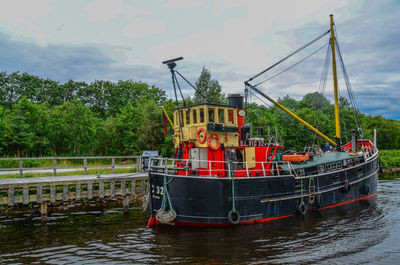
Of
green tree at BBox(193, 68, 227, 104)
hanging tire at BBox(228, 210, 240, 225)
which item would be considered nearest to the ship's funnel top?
hanging tire at BBox(228, 210, 240, 225)

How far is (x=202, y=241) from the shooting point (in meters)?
13.7

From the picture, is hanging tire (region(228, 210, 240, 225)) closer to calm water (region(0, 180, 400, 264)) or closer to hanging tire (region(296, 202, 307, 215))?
calm water (region(0, 180, 400, 264))

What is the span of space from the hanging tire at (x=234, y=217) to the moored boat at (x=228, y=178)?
4 centimetres

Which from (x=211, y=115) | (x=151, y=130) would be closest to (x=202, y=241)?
(x=211, y=115)

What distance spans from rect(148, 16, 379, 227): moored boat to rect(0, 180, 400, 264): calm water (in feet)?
2.37

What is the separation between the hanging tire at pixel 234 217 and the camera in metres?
15.1

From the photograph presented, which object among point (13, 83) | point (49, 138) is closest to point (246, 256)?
point (49, 138)

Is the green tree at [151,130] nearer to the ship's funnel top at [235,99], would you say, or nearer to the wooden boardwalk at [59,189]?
the wooden boardwalk at [59,189]

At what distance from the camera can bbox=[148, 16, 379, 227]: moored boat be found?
15.1 metres

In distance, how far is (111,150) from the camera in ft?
135

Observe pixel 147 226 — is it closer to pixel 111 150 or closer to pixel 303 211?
pixel 303 211

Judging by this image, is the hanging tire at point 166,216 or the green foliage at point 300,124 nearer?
the hanging tire at point 166,216

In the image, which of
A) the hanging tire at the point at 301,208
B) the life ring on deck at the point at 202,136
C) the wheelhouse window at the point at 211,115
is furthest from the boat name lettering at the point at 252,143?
the hanging tire at the point at 301,208

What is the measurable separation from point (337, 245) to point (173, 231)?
22.8 ft
